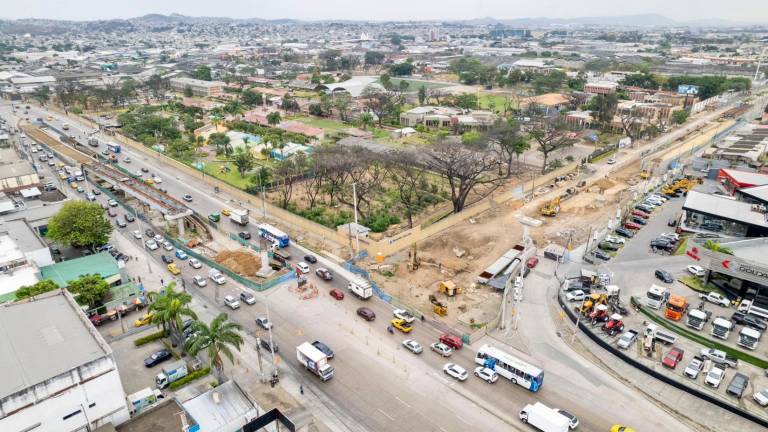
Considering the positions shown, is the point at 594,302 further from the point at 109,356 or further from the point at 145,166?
the point at 145,166

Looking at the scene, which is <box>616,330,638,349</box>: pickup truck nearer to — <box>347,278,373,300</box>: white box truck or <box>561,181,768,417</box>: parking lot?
<box>561,181,768,417</box>: parking lot

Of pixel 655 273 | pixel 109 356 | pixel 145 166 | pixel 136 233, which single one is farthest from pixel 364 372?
pixel 145 166

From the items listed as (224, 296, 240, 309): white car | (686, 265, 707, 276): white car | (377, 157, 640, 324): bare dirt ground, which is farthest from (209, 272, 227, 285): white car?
(686, 265, 707, 276): white car

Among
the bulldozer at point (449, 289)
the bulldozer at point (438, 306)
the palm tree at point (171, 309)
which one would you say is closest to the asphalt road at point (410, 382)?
the bulldozer at point (438, 306)

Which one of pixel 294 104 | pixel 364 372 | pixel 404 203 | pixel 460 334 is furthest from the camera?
pixel 294 104

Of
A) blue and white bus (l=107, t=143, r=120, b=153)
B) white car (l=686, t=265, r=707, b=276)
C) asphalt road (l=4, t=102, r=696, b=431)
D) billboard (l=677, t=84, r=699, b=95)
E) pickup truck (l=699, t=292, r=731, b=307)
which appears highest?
billboard (l=677, t=84, r=699, b=95)

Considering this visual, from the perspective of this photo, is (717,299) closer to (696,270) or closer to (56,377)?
(696,270)
